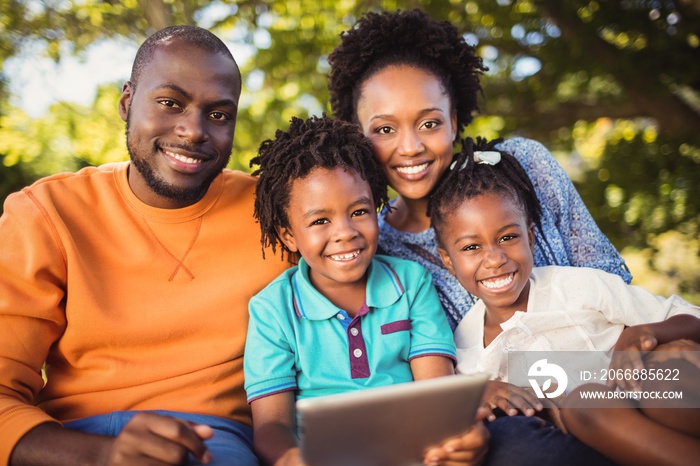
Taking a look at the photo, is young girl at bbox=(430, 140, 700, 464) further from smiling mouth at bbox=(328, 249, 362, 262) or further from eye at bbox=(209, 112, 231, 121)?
eye at bbox=(209, 112, 231, 121)

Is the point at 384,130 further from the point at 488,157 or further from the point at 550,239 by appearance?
the point at 550,239

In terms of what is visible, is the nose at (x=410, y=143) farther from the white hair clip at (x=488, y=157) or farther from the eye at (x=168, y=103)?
the eye at (x=168, y=103)

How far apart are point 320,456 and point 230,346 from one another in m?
0.92

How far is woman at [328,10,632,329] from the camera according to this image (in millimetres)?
2932

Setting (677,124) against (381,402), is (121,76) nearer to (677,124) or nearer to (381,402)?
(381,402)

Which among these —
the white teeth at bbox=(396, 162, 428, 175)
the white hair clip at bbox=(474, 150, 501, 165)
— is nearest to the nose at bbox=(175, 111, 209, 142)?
the white teeth at bbox=(396, 162, 428, 175)

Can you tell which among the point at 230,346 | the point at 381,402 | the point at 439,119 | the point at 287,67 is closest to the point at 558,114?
the point at 287,67

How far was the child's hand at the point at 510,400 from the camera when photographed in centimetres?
224

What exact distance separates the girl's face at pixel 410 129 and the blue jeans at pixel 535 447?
1.21 metres

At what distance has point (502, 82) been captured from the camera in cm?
595

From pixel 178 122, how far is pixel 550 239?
1.72 m

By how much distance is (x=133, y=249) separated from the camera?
2.53 meters

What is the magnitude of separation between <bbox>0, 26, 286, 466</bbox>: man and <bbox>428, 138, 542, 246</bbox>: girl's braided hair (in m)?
0.83

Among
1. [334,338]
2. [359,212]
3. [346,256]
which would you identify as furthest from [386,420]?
[359,212]
